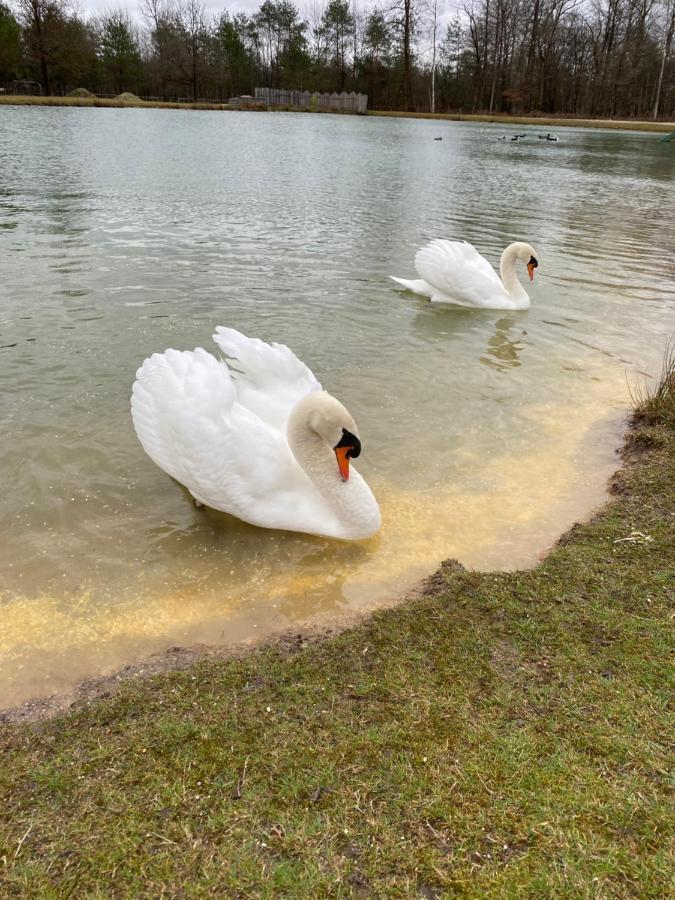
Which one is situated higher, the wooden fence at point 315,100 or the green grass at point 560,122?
the wooden fence at point 315,100

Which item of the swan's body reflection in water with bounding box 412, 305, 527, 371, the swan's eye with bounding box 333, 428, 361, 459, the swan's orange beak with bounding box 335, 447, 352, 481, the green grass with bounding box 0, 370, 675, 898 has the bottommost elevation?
the green grass with bounding box 0, 370, 675, 898

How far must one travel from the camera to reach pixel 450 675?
10.5 feet

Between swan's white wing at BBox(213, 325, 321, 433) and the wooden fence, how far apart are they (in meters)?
82.6

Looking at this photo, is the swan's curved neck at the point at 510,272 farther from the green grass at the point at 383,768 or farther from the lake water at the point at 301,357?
the green grass at the point at 383,768

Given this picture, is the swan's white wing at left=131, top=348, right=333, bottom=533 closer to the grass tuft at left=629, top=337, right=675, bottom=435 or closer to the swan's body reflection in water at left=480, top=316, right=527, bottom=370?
the grass tuft at left=629, top=337, right=675, bottom=435

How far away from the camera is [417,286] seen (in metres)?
10.8

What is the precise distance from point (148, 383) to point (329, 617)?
2.23m

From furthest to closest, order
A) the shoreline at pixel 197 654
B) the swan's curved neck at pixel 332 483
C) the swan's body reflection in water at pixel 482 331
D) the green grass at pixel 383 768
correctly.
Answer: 1. the swan's body reflection in water at pixel 482 331
2. the swan's curved neck at pixel 332 483
3. the shoreline at pixel 197 654
4. the green grass at pixel 383 768

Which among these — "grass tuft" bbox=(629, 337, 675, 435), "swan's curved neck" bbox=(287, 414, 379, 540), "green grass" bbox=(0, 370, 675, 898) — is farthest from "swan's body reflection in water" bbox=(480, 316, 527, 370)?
"green grass" bbox=(0, 370, 675, 898)

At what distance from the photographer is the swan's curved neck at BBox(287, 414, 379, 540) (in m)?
4.57

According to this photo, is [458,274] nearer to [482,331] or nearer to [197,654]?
[482,331]

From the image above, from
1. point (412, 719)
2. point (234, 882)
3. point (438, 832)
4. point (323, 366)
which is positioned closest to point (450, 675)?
point (412, 719)

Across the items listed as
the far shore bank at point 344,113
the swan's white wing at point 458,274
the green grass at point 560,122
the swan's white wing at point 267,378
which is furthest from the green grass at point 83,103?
the swan's white wing at point 267,378

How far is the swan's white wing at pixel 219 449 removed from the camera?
4.43m
